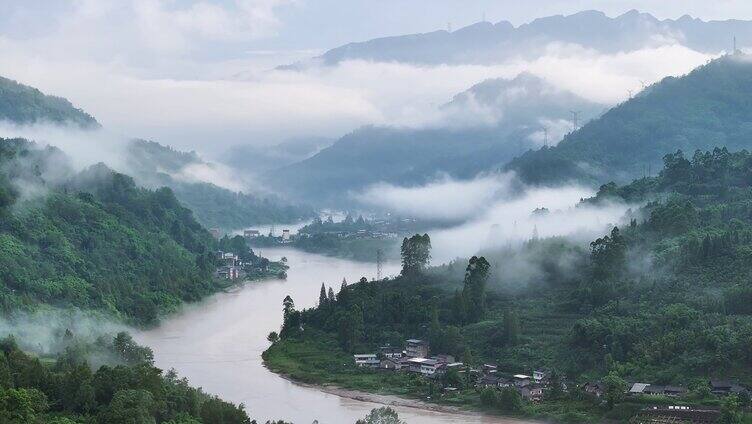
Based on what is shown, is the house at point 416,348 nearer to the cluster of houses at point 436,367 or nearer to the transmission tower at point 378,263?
the cluster of houses at point 436,367

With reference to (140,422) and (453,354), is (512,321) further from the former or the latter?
(140,422)

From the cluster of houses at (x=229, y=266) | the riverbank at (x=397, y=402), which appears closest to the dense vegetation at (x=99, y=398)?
the riverbank at (x=397, y=402)

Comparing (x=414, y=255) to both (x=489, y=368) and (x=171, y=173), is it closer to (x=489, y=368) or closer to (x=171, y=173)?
(x=489, y=368)

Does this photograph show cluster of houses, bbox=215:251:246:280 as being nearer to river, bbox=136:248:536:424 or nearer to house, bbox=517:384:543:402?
river, bbox=136:248:536:424

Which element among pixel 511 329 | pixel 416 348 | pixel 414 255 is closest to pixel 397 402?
pixel 416 348

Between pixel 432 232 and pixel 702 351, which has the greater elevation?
pixel 432 232

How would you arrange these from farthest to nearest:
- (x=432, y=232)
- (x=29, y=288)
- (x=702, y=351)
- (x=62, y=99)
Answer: (x=62, y=99) → (x=432, y=232) → (x=29, y=288) → (x=702, y=351)

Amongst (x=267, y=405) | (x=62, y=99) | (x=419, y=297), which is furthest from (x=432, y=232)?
(x=267, y=405)
